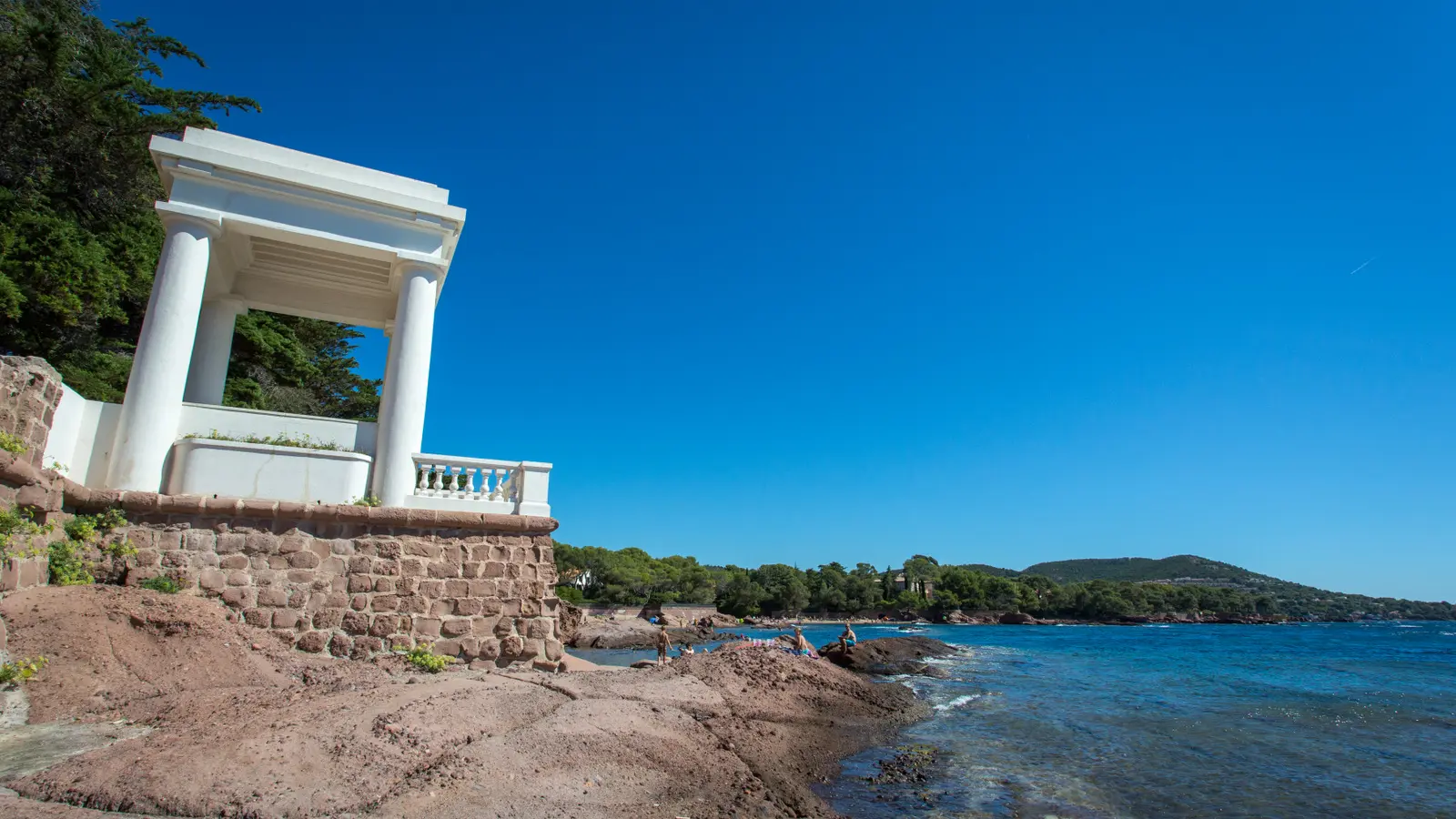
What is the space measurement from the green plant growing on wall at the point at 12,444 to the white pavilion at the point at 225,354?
3.08 ft

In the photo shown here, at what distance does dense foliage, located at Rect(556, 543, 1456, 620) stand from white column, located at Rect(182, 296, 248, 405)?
79.8m

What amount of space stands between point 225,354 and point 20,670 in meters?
7.41

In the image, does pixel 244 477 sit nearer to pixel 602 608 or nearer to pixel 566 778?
pixel 566 778

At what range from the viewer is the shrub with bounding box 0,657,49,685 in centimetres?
620

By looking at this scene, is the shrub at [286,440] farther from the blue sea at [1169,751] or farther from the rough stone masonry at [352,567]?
the blue sea at [1169,751]

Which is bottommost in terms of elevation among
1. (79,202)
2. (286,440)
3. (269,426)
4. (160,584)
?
(160,584)

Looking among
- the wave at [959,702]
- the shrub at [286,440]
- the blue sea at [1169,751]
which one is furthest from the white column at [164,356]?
the wave at [959,702]

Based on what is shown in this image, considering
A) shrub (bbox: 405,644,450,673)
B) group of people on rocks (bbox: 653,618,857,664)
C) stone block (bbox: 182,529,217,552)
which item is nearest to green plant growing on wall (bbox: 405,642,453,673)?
shrub (bbox: 405,644,450,673)

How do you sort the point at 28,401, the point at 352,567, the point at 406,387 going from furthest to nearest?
the point at 406,387
the point at 352,567
the point at 28,401

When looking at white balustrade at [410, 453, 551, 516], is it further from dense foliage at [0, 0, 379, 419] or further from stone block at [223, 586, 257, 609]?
dense foliage at [0, 0, 379, 419]

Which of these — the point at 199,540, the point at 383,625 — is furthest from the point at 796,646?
the point at 199,540

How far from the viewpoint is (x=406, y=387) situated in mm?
10648

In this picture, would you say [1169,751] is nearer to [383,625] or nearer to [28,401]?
[383,625]

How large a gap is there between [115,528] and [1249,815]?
13867mm
